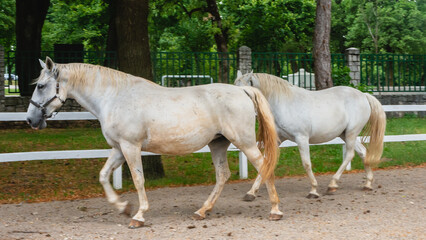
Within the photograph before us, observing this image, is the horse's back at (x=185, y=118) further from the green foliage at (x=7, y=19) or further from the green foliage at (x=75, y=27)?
the green foliage at (x=75, y=27)

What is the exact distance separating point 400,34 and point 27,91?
24865 millimetres

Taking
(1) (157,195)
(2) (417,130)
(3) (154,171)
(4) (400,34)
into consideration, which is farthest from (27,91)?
(4) (400,34)

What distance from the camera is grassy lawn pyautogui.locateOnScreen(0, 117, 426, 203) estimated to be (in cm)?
906

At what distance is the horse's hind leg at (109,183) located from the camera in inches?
251

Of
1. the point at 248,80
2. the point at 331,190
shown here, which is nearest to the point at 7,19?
the point at 248,80

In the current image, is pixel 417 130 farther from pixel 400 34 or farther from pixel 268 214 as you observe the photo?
pixel 400 34

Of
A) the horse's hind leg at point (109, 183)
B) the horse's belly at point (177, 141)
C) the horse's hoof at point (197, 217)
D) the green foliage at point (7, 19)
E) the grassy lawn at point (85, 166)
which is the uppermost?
the green foliage at point (7, 19)

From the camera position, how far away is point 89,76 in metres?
6.46

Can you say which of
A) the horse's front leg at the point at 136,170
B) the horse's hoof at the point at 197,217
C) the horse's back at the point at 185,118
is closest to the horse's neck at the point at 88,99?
the horse's back at the point at 185,118

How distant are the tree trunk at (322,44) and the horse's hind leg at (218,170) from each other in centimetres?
637

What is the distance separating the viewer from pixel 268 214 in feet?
22.4

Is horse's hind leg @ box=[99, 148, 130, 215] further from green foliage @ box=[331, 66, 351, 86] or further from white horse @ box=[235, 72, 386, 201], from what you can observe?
green foliage @ box=[331, 66, 351, 86]

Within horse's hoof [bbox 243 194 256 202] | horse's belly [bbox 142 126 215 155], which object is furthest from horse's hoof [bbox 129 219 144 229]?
horse's hoof [bbox 243 194 256 202]

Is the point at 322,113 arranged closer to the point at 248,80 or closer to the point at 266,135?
the point at 248,80
